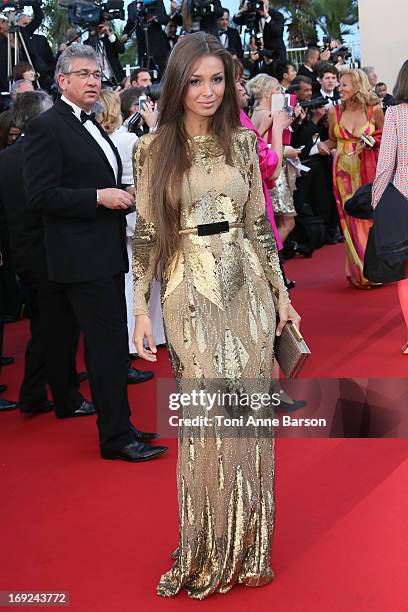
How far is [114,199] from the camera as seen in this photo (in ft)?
14.6

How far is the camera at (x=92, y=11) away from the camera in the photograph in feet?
Answer: 37.0

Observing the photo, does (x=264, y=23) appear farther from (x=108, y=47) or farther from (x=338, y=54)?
(x=108, y=47)

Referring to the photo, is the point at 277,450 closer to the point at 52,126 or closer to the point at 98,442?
the point at 98,442

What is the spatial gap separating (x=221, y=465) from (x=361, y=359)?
3333mm

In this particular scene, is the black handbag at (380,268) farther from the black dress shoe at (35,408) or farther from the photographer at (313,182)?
the photographer at (313,182)

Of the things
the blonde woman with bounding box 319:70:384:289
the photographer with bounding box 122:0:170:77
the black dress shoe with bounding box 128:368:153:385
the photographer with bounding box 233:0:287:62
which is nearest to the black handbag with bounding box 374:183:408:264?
the black dress shoe with bounding box 128:368:153:385

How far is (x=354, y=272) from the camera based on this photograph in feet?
28.9

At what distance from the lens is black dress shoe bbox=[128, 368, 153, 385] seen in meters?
6.17

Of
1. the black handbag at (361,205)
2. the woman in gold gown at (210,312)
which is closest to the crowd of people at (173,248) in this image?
the woman in gold gown at (210,312)

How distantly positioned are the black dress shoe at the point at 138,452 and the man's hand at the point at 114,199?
1108 millimetres

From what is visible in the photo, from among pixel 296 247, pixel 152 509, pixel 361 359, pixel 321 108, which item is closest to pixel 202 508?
pixel 152 509

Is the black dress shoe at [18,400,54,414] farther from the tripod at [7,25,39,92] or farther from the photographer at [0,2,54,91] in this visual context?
the photographer at [0,2,54,91]

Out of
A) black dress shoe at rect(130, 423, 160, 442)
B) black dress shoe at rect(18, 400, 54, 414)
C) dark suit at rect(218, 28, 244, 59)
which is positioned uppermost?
dark suit at rect(218, 28, 244, 59)

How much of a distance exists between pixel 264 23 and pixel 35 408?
9752 mm
